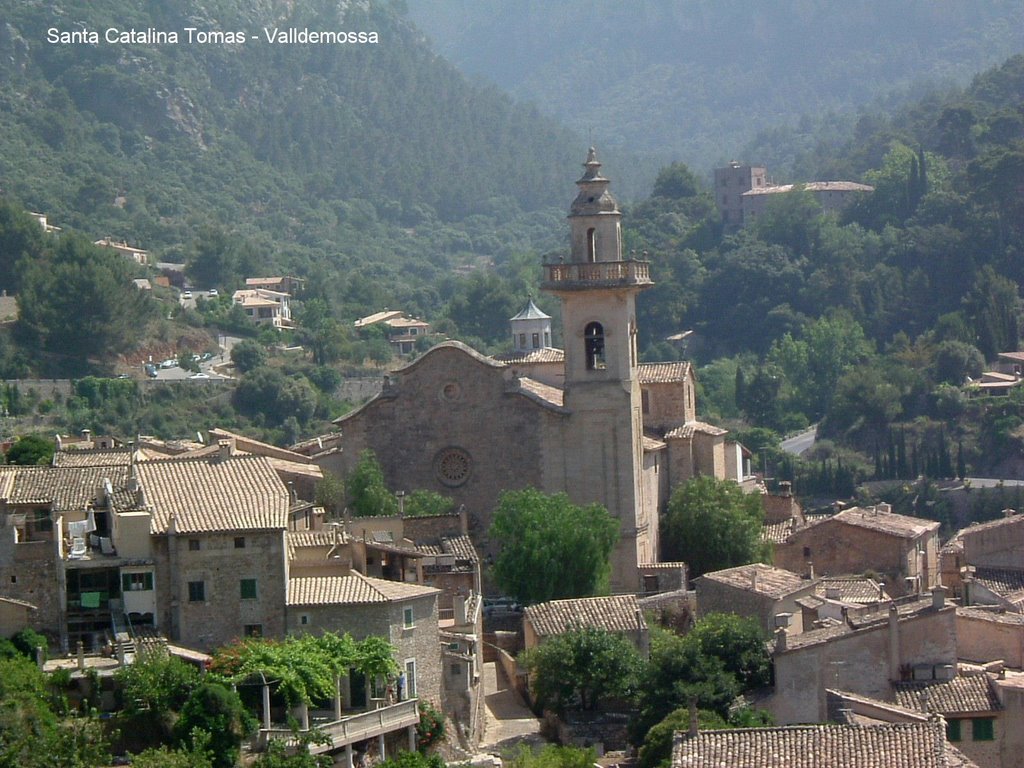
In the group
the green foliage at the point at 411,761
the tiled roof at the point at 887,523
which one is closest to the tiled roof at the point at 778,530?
the tiled roof at the point at 887,523

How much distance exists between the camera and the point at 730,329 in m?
130

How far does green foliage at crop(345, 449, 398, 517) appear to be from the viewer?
5159 centimetres

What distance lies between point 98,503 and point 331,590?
3.84 m

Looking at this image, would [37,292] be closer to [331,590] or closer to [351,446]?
[351,446]

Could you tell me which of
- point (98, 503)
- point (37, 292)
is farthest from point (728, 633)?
point (37, 292)

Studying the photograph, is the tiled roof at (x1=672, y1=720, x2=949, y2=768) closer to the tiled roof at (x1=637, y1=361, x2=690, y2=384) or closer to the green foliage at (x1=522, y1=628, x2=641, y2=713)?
the green foliage at (x1=522, y1=628, x2=641, y2=713)

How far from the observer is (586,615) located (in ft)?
148

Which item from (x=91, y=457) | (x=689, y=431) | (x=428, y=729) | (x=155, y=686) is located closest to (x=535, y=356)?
(x=689, y=431)

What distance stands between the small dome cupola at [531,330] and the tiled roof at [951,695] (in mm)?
23964

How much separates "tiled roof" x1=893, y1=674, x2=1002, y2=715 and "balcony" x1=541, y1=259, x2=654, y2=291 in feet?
50.1

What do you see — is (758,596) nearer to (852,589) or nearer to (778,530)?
(852,589)

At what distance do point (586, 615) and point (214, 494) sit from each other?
7.81 m

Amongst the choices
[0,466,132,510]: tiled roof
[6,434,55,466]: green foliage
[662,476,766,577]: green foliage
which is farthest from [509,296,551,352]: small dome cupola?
[0,466,132,510]: tiled roof

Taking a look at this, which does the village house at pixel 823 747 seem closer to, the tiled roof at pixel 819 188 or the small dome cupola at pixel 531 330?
the small dome cupola at pixel 531 330
